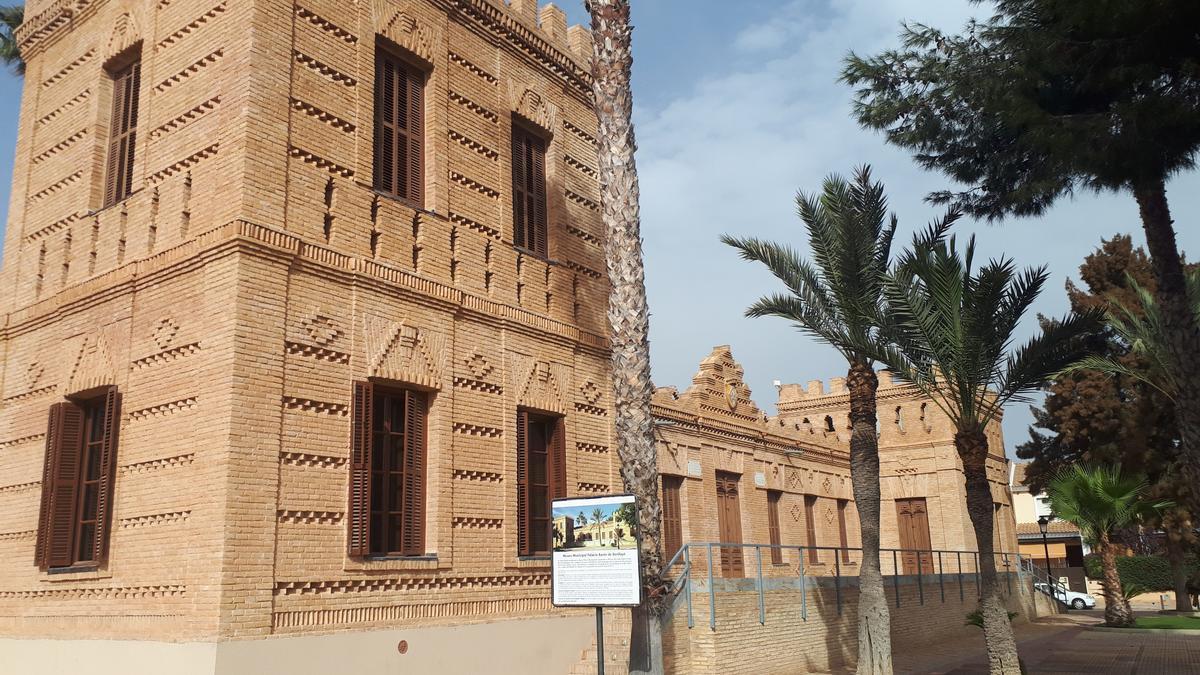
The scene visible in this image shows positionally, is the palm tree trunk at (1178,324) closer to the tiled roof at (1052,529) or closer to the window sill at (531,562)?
the window sill at (531,562)

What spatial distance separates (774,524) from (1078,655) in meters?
7.84

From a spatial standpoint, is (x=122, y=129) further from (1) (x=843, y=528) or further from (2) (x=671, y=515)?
(1) (x=843, y=528)

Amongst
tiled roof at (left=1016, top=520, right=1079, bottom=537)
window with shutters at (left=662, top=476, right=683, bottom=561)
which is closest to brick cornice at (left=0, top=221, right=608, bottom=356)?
window with shutters at (left=662, top=476, right=683, bottom=561)

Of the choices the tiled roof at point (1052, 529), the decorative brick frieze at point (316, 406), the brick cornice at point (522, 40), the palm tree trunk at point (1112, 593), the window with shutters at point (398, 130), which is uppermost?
the brick cornice at point (522, 40)

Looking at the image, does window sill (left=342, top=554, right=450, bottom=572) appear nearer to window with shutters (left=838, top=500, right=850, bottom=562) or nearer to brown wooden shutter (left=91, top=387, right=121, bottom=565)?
brown wooden shutter (left=91, top=387, right=121, bottom=565)

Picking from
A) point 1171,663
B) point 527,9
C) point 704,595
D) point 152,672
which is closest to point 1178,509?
point 1171,663

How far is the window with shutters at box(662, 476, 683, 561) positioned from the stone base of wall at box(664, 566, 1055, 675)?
151 inches

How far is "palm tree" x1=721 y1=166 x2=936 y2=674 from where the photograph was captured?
14.7 metres

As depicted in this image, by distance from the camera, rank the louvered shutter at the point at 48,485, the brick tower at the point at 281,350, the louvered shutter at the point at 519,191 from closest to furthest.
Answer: the brick tower at the point at 281,350
the louvered shutter at the point at 48,485
the louvered shutter at the point at 519,191

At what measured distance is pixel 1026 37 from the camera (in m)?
11.9

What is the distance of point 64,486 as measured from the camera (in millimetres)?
11203

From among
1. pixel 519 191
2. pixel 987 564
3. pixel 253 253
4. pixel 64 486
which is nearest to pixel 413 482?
pixel 253 253

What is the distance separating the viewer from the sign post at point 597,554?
8359mm

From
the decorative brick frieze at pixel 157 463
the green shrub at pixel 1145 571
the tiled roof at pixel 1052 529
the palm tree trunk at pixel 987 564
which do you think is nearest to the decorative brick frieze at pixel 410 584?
the decorative brick frieze at pixel 157 463
